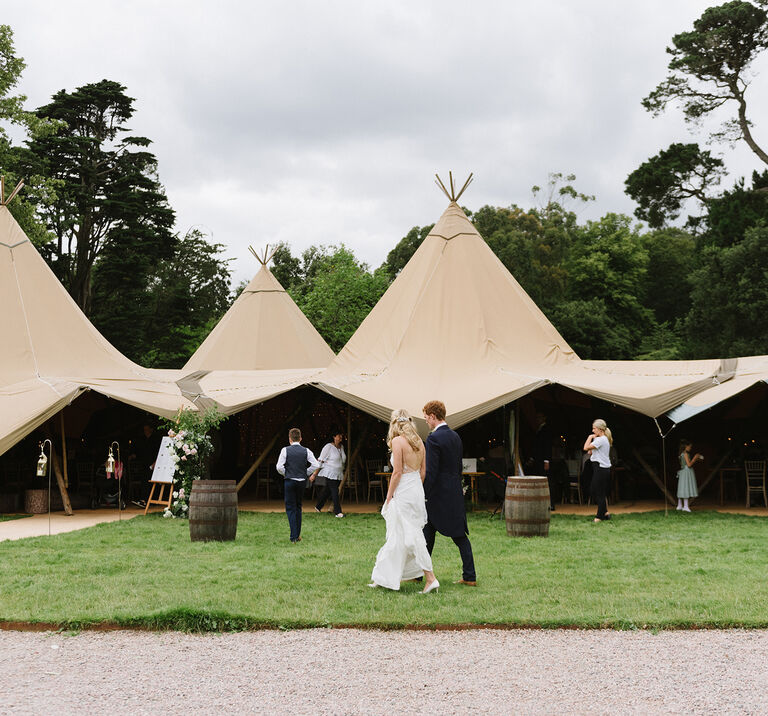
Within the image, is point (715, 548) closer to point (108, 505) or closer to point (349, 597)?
point (349, 597)

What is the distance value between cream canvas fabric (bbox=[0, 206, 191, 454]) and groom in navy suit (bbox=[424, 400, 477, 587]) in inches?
313

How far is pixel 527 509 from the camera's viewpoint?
10.0 meters

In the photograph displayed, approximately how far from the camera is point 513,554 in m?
8.78

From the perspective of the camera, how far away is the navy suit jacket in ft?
22.8

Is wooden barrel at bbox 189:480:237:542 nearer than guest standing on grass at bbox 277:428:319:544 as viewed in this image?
No

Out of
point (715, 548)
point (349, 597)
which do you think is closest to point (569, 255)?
point (715, 548)

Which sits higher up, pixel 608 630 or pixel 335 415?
pixel 335 415

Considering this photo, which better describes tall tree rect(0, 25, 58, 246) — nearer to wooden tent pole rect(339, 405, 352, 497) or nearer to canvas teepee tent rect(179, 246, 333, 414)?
canvas teepee tent rect(179, 246, 333, 414)

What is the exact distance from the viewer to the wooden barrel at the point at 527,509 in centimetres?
998

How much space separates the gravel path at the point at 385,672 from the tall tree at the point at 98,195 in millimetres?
24606

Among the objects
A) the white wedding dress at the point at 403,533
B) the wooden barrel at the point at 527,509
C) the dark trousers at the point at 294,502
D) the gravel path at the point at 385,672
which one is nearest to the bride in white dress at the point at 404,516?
the white wedding dress at the point at 403,533

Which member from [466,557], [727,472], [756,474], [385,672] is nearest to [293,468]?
[466,557]

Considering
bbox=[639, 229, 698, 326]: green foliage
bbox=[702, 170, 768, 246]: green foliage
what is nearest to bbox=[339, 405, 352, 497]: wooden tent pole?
bbox=[702, 170, 768, 246]: green foliage

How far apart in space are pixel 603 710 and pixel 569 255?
1452 inches
